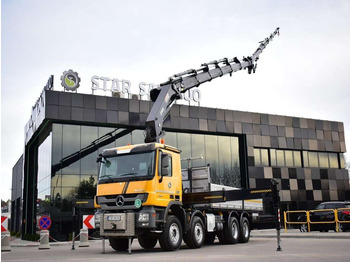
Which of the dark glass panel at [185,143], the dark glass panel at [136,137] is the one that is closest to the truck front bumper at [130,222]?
the dark glass panel at [136,137]

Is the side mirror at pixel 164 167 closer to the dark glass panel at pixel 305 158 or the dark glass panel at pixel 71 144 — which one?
the dark glass panel at pixel 71 144

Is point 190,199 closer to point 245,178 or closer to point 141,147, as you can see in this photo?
point 141,147

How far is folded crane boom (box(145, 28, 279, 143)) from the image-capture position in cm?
1634

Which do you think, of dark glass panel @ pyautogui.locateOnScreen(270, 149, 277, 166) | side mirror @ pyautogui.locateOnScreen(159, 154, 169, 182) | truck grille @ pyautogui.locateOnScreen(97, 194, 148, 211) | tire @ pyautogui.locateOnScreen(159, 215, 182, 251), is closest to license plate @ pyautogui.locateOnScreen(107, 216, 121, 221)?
truck grille @ pyautogui.locateOnScreen(97, 194, 148, 211)

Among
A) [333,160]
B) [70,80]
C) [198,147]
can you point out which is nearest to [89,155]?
[70,80]

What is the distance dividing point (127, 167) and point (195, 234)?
11.4ft

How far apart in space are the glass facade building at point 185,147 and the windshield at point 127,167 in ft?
57.1

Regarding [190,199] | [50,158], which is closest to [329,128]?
[50,158]

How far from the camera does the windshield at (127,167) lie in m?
13.4

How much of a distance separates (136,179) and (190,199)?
2.87 metres

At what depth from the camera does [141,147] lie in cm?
1377

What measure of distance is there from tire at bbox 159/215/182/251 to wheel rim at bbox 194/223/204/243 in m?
0.94

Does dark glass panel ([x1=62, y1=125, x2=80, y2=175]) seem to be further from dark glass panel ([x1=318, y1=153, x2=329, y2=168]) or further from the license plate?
dark glass panel ([x1=318, y1=153, x2=329, y2=168])

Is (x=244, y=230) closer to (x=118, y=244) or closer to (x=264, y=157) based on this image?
(x=118, y=244)
